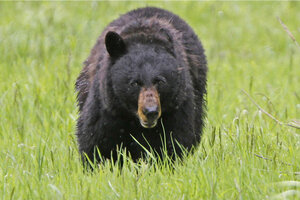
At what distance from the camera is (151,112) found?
4160 mm

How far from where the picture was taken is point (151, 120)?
4234mm

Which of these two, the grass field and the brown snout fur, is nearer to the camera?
the grass field

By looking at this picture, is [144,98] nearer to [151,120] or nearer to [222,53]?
[151,120]

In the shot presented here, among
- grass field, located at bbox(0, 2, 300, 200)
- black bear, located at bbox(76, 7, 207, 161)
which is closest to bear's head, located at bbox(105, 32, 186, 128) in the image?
black bear, located at bbox(76, 7, 207, 161)

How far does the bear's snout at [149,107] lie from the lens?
4176mm

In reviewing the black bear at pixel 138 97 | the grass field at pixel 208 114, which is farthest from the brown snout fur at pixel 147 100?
the grass field at pixel 208 114

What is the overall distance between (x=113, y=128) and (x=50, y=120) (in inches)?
54.6

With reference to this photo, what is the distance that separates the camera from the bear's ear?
4559 mm

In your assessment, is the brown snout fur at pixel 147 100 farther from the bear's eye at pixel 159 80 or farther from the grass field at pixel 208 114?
the grass field at pixel 208 114

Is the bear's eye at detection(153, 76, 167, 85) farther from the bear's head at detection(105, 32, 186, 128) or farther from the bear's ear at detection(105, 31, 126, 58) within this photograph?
the bear's ear at detection(105, 31, 126, 58)

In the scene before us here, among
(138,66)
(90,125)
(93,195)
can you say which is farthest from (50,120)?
(93,195)

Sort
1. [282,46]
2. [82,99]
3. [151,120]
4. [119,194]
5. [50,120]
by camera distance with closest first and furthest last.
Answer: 1. [119,194]
2. [151,120]
3. [82,99]
4. [50,120]
5. [282,46]

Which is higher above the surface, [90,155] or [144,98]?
[144,98]

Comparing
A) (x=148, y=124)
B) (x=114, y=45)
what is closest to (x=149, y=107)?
(x=148, y=124)
